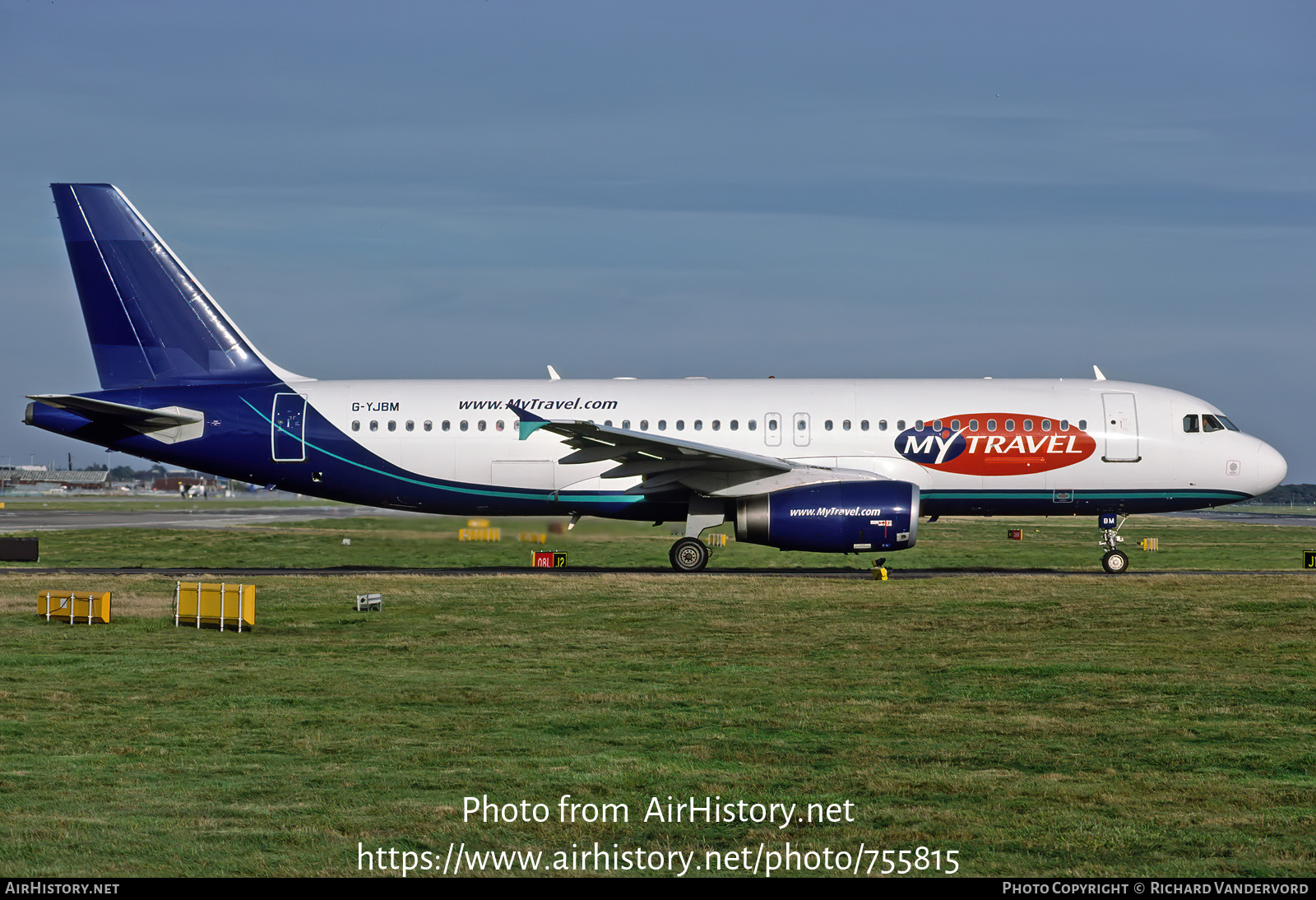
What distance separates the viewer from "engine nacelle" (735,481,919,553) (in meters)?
26.4

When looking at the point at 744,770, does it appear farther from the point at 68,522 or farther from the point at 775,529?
the point at 68,522

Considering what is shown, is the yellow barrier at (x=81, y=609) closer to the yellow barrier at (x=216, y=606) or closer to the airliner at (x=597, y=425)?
the yellow barrier at (x=216, y=606)

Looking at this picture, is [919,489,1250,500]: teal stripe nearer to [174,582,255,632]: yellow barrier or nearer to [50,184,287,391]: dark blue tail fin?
[174,582,255,632]: yellow barrier

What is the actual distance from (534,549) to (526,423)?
562 cm

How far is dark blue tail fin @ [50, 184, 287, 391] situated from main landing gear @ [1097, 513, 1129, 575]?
2006cm

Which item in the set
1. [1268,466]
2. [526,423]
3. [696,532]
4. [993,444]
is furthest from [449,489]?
[1268,466]

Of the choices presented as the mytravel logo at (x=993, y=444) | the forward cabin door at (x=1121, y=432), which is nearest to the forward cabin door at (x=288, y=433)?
the mytravel logo at (x=993, y=444)

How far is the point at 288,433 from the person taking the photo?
29547 mm

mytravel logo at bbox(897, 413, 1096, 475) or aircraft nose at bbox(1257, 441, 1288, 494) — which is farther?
aircraft nose at bbox(1257, 441, 1288, 494)

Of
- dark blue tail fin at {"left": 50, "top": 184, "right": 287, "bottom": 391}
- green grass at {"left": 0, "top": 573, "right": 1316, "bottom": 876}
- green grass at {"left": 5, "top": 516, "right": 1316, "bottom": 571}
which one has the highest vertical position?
dark blue tail fin at {"left": 50, "top": 184, "right": 287, "bottom": 391}

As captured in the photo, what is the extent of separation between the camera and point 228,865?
23.8 ft

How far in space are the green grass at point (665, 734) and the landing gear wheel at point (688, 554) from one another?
7.92m

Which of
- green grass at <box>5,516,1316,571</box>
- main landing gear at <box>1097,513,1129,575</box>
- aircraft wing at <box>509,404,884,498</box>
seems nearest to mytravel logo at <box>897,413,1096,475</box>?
aircraft wing at <box>509,404,884,498</box>
